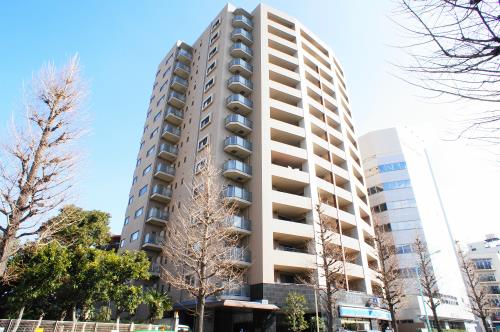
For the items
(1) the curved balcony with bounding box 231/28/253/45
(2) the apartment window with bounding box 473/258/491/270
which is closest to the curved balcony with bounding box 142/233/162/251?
(1) the curved balcony with bounding box 231/28/253/45

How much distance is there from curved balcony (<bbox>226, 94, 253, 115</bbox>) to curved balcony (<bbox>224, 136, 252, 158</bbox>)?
4485 millimetres

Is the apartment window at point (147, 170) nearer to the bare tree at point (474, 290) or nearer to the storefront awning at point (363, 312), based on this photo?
the storefront awning at point (363, 312)

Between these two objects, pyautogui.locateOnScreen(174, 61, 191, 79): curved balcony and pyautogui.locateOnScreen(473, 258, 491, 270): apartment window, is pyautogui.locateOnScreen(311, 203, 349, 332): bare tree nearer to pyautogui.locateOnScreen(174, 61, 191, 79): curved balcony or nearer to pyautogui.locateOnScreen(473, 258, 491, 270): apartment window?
pyautogui.locateOnScreen(174, 61, 191, 79): curved balcony

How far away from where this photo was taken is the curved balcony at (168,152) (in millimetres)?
39844

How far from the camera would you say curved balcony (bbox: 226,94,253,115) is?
33.6 m

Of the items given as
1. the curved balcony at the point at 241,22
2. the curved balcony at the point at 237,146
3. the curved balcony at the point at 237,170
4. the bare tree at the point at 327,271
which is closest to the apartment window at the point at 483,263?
the bare tree at the point at 327,271

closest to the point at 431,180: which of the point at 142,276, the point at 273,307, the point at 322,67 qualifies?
the point at 322,67

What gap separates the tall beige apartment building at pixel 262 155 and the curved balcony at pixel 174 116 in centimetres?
17

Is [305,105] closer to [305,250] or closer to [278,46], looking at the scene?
[278,46]

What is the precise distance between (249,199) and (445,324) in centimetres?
3619

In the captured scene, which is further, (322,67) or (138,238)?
(322,67)

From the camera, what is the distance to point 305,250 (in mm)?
28859

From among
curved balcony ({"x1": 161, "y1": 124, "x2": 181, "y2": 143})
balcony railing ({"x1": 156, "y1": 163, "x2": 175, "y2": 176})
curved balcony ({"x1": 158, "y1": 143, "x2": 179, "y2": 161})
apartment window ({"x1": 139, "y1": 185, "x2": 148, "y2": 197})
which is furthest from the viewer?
curved balcony ({"x1": 161, "y1": 124, "x2": 181, "y2": 143})

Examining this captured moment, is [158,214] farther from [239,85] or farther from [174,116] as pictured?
[239,85]
